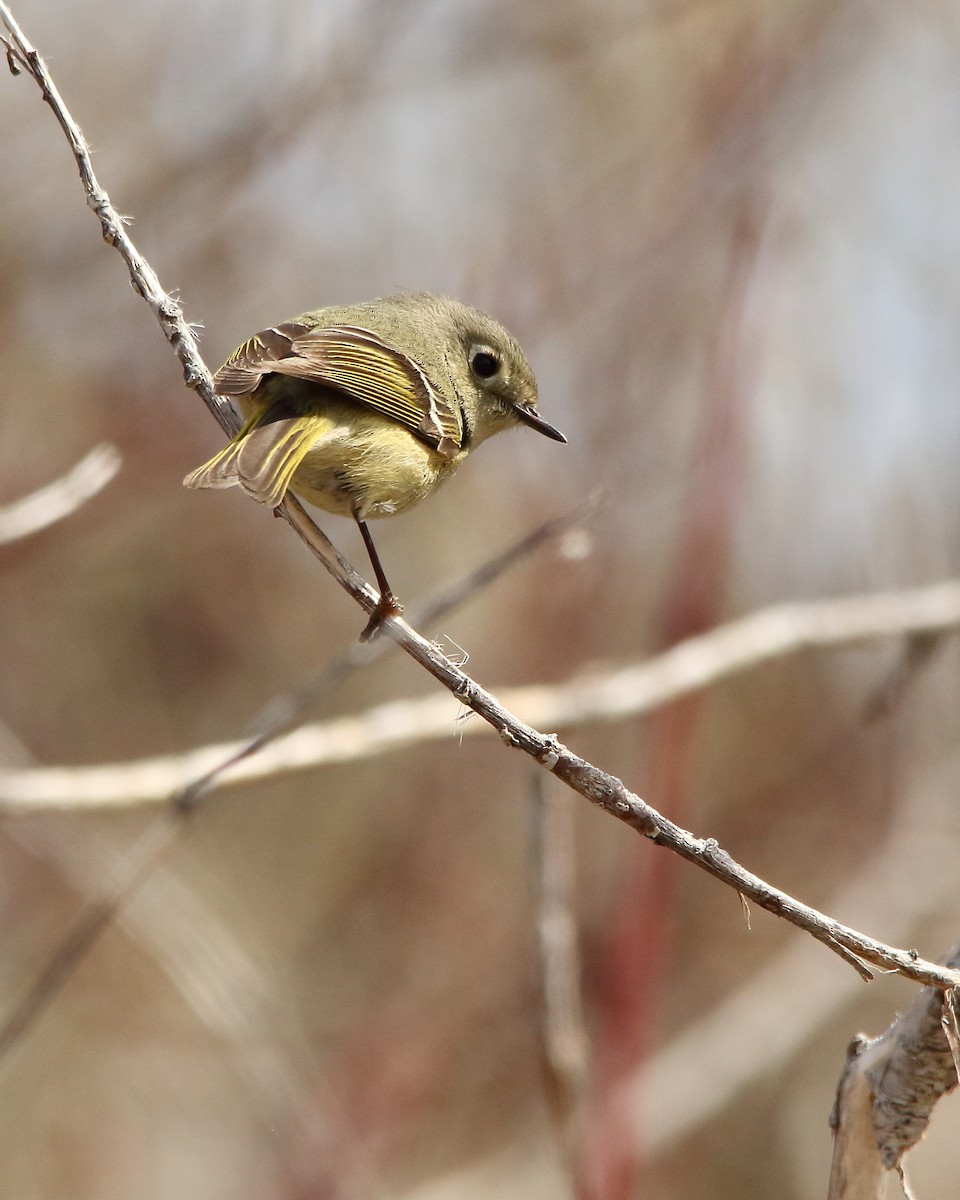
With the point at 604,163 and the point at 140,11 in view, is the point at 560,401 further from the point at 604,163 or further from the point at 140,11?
the point at 140,11

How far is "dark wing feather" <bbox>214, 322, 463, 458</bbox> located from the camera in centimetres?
221

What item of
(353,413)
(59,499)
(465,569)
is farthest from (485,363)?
(465,569)

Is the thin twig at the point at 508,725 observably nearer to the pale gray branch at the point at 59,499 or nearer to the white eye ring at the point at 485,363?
the pale gray branch at the point at 59,499

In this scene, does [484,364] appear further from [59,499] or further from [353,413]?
[59,499]

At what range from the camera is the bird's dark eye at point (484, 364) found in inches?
121

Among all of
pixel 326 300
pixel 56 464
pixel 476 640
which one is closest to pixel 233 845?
pixel 476 640

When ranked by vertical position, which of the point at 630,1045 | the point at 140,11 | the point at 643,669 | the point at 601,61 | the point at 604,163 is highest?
the point at 601,61

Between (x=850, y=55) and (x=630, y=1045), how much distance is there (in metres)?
4.42

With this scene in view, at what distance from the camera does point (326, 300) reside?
562cm

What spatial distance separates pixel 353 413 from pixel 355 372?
80mm

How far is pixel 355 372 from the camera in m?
2.39

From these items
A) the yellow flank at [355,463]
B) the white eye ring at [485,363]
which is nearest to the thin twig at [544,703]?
the yellow flank at [355,463]

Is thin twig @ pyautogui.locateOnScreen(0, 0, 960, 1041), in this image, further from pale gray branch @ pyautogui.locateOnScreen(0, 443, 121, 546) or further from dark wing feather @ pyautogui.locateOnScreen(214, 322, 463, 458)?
pale gray branch @ pyautogui.locateOnScreen(0, 443, 121, 546)

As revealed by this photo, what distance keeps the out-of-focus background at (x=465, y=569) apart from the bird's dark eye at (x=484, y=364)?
1.48m
